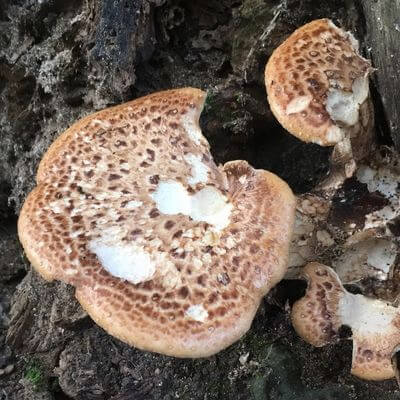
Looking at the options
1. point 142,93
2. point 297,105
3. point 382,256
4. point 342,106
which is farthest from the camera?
point 142,93

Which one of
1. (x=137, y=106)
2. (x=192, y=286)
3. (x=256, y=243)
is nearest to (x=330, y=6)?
(x=137, y=106)

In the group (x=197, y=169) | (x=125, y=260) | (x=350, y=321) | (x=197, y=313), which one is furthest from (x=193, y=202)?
(x=350, y=321)

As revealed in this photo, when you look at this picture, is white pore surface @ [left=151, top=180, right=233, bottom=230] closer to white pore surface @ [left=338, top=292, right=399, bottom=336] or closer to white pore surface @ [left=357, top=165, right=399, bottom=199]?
white pore surface @ [left=338, top=292, right=399, bottom=336]

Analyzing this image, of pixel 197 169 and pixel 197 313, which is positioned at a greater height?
pixel 197 169

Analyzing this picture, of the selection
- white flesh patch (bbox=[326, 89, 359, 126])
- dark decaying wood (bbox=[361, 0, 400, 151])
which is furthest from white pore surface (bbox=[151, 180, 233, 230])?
dark decaying wood (bbox=[361, 0, 400, 151])

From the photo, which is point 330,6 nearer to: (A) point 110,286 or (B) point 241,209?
(B) point 241,209

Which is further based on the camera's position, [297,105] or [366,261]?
[366,261]

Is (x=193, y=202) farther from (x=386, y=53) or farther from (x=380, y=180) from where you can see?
(x=386, y=53)
